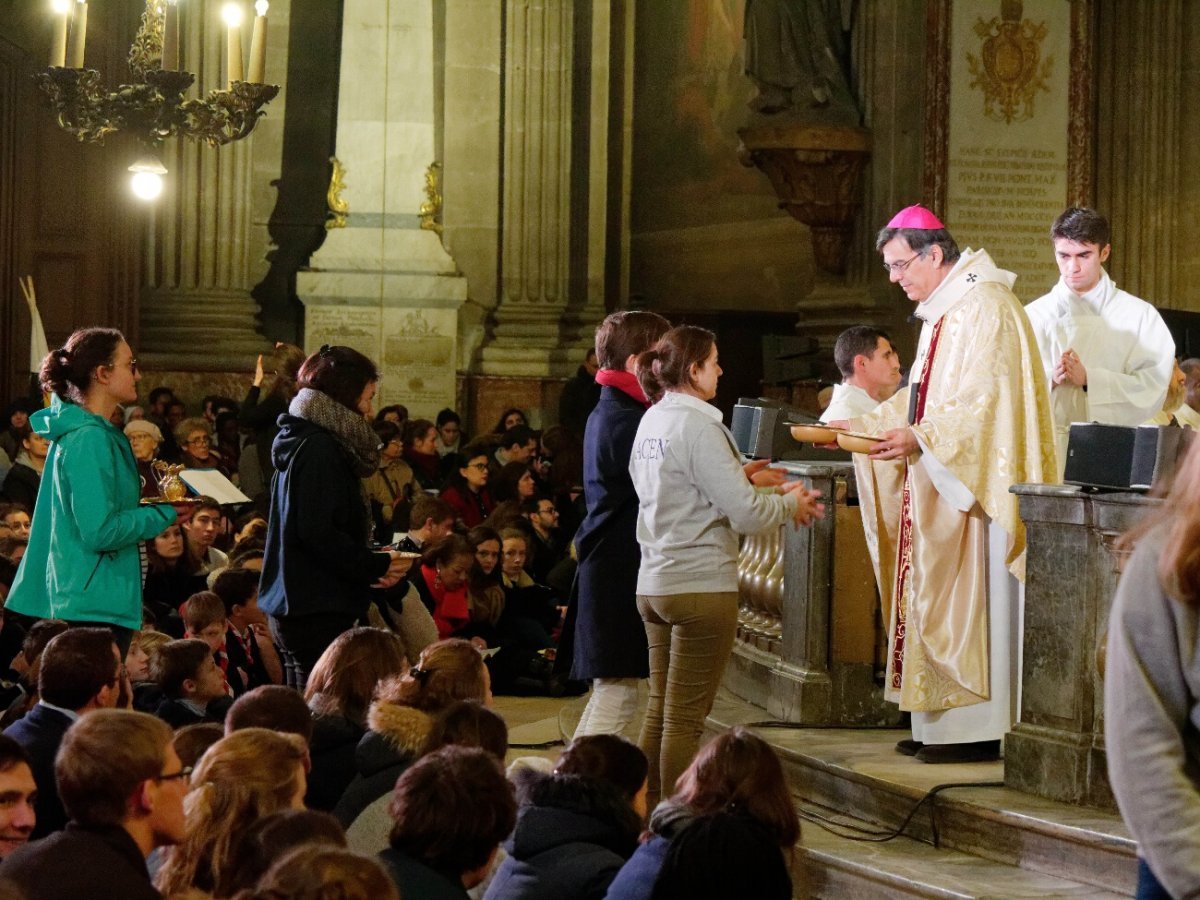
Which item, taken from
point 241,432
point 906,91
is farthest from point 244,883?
point 906,91

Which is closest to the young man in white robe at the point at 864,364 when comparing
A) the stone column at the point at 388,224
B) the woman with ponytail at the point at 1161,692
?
the woman with ponytail at the point at 1161,692

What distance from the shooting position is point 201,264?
14.3m

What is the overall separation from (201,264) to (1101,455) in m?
10.5

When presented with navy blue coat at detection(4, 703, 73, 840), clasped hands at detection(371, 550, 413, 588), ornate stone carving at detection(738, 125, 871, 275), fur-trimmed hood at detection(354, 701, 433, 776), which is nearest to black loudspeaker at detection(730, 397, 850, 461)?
clasped hands at detection(371, 550, 413, 588)

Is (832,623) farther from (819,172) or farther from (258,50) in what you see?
(819,172)

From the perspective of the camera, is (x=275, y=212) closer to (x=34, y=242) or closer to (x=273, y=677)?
(x=34, y=242)

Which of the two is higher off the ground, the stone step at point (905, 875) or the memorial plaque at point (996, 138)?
the memorial plaque at point (996, 138)

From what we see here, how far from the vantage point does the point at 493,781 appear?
3379mm

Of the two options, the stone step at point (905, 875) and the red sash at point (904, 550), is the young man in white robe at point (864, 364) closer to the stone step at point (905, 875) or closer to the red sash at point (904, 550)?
the red sash at point (904, 550)

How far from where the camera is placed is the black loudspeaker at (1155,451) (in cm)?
456

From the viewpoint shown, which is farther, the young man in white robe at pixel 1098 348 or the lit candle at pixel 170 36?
the lit candle at pixel 170 36

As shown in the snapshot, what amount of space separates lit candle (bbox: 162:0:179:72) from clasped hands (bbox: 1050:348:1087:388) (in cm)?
436

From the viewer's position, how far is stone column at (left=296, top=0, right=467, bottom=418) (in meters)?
13.9

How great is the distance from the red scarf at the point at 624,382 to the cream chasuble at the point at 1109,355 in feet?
5.03
